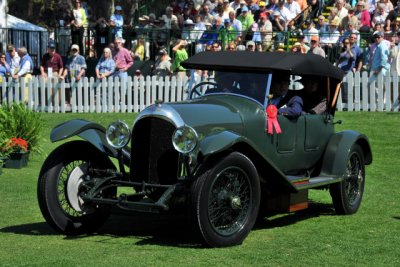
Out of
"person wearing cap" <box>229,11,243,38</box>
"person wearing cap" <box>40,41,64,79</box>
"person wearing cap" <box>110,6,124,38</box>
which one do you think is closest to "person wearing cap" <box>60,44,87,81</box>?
"person wearing cap" <box>40,41,64,79</box>

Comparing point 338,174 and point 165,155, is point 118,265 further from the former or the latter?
point 338,174

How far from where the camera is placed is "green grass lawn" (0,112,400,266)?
8.29 m

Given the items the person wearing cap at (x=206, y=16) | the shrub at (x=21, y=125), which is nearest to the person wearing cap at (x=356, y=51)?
the person wearing cap at (x=206, y=16)

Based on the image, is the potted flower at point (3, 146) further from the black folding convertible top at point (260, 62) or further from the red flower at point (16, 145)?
the black folding convertible top at point (260, 62)

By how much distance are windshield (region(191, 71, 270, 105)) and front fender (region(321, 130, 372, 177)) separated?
4.46 ft

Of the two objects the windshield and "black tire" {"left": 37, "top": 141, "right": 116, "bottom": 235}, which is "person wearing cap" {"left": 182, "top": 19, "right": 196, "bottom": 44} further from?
"black tire" {"left": 37, "top": 141, "right": 116, "bottom": 235}

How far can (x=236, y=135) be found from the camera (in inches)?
352

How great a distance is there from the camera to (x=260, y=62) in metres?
10.2

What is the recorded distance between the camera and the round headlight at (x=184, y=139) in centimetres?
871

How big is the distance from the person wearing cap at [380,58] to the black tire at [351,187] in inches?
446

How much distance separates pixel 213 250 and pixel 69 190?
70.6 inches

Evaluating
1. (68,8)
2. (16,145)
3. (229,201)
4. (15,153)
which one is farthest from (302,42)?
(229,201)

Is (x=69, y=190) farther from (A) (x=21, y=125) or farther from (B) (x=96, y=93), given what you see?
(B) (x=96, y=93)

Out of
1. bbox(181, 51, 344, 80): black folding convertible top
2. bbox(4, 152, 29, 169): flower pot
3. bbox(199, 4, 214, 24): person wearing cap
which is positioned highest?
bbox(199, 4, 214, 24): person wearing cap
